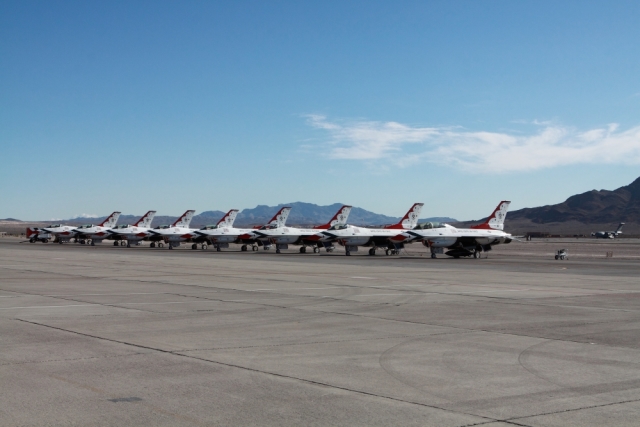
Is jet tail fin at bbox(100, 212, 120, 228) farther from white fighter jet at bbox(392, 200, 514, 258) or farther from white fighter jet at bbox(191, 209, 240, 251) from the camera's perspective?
white fighter jet at bbox(392, 200, 514, 258)

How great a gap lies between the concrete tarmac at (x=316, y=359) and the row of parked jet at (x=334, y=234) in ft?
107

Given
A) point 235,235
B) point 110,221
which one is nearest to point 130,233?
point 110,221

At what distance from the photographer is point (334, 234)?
58.4 meters

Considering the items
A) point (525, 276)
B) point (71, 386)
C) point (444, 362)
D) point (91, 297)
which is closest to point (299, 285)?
point (91, 297)

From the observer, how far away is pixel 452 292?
71.8 feet

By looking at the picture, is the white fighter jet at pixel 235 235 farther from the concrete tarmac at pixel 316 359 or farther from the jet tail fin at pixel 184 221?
the concrete tarmac at pixel 316 359

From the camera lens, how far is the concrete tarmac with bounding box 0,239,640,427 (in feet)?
24.1

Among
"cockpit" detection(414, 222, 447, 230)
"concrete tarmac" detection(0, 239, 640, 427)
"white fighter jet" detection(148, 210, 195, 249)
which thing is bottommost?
"concrete tarmac" detection(0, 239, 640, 427)

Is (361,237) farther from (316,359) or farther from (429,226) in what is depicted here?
(316,359)

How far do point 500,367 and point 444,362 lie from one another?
833mm

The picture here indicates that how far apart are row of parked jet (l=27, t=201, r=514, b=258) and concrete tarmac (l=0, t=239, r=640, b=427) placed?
3263 centimetres

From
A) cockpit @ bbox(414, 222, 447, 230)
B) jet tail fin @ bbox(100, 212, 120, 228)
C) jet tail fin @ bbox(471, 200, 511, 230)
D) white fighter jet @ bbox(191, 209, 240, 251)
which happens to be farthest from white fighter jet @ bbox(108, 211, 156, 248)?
jet tail fin @ bbox(471, 200, 511, 230)

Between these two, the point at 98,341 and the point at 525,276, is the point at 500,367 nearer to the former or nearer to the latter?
the point at 98,341

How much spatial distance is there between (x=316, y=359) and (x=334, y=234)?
4815 cm
